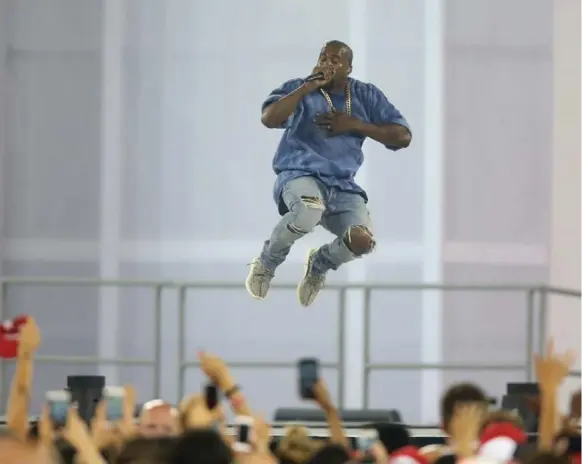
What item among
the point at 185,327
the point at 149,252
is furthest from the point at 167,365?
the point at 149,252

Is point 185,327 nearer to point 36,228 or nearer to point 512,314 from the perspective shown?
point 36,228

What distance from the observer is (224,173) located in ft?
10.5

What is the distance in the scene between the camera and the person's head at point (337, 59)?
106 inches

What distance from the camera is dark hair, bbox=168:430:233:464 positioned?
1360 millimetres

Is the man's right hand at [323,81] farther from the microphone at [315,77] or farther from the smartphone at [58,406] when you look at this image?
the smartphone at [58,406]

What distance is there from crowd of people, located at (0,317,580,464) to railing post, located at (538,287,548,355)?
0.97 meters

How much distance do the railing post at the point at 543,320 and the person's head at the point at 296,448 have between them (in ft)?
4.35

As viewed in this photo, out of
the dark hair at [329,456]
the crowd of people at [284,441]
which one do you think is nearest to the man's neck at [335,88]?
the crowd of people at [284,441]

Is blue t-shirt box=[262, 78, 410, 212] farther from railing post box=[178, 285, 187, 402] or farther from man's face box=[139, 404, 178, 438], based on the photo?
man's face box=[139, 404, 178, 438]

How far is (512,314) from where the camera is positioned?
322 cm

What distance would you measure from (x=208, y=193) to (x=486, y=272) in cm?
82

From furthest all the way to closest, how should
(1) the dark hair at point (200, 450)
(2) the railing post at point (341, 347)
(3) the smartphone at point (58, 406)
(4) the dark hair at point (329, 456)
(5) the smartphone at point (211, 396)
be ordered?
(2) the railing post at point (341, 347) < (3) the smartphone at point (58, 406) < (5) the smartphone at point (211, 396) < (4) the dark hair at point (329, 456) < (1) the dark hair at point (200, 450)

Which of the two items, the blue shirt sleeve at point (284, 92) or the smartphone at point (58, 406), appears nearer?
the smartphone at point (58, 406)

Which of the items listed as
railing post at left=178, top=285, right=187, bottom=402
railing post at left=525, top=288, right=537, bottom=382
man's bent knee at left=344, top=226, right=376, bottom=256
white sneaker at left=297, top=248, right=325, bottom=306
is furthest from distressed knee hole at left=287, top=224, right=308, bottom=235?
railing post at left=525, top=288, right=537, bottom=382
